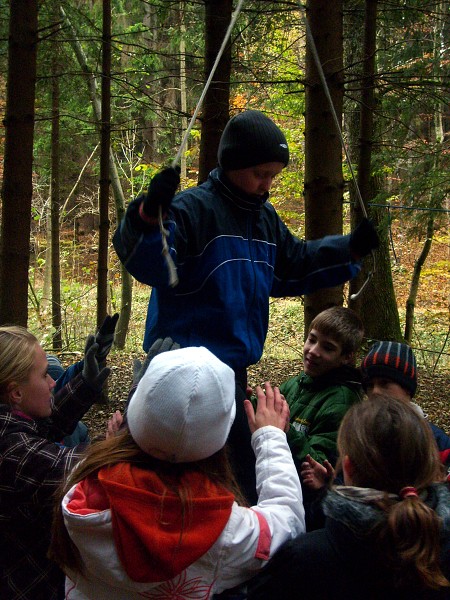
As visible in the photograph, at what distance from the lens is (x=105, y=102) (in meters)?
6.80

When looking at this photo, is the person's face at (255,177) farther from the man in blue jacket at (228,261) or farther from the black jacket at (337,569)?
the black jacket at (337,569)

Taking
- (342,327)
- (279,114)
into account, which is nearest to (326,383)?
(342,327)

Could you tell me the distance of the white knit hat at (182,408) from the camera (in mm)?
1497

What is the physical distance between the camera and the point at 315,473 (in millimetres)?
2176

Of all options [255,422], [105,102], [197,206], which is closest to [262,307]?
[197,206]

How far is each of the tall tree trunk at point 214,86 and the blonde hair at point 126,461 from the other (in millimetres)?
3719

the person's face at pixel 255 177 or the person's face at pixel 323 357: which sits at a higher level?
the person's face at pixel 255 177

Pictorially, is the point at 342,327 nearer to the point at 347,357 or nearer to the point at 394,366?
the point at 347,357

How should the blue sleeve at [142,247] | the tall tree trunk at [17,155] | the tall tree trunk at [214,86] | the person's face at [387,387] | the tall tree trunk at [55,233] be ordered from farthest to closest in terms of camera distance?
the tall tree trunk at [55,233]
the tall tree trunk at [214,86]
the tall tree trunk at [17,155]
the person's face at [387,387]
the blue sleeve at [142,247]

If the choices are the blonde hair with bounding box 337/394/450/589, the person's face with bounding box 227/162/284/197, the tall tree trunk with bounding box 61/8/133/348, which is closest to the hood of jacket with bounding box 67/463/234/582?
the blonde hair with bounding box 337/394/450/589

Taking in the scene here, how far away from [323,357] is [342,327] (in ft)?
0.60

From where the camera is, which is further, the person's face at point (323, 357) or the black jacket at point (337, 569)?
the person's face at point (323, 357)

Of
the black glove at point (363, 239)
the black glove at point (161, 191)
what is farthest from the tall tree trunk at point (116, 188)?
the black glove at point (161, 191)

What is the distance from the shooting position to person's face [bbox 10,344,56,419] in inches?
86.2
